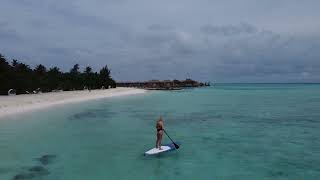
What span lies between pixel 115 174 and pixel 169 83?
18257cm

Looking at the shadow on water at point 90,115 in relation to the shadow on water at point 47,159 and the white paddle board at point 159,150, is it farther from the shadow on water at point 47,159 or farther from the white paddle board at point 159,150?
the white paddle board at point 159,150

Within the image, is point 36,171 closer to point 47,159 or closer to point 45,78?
point 47,159

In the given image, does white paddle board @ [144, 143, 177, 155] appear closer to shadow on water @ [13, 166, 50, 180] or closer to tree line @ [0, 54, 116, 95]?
shadow on water @ [13, 166, 50, 180]

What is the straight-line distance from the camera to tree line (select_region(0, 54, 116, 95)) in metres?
73.2

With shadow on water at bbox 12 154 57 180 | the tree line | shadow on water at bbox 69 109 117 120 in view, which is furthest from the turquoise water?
the tree line

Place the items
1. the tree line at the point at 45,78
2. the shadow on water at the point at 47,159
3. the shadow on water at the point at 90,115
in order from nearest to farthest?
1. the shadow on water at the point at 47,159
2. the shadow on water at the point at 90,115
3. the tree line at the point at 45,78

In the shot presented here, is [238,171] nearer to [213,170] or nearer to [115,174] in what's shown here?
[213,170]

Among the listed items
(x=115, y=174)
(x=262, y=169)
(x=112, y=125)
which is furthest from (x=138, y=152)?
(x=112, y=125)

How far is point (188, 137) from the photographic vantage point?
28453 mm

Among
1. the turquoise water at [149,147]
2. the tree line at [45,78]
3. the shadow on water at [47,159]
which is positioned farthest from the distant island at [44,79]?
the shadow on water at [47,159]

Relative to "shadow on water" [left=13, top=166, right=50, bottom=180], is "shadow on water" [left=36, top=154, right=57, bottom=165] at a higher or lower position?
higher

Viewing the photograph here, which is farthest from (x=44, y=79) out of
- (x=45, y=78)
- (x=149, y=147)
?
(x=149, y=147)

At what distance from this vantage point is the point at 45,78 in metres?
97.1

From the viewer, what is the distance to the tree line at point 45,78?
2881 inches
